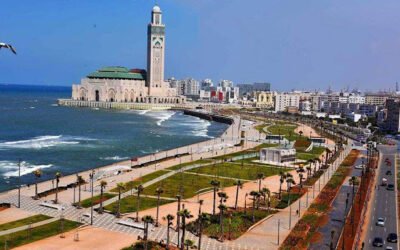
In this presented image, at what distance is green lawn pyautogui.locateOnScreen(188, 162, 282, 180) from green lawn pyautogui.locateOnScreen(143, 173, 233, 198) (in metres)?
3.98

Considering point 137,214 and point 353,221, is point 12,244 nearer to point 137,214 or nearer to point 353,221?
point 137,214

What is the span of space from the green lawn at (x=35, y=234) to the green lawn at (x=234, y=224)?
11475 millimetres

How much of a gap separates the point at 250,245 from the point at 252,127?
121913mm

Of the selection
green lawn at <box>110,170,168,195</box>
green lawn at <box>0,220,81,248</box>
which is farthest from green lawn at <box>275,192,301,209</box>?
green lawn at <box>0,220,81,248</box>

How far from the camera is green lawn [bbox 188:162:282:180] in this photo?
77.6 m

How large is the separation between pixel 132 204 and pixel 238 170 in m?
28.4

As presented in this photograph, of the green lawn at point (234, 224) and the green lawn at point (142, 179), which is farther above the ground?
the green lawn at point (142, 179)

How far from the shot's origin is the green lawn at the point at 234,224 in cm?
4801

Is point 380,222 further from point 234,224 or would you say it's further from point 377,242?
point 234,224

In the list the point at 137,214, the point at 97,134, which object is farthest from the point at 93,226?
the point at 97,134

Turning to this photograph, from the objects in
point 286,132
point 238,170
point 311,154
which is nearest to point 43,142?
point 238,170

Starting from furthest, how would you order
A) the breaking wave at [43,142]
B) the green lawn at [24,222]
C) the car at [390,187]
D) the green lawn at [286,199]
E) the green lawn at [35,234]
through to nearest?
the breaking wave at [43,142] < the car at [390,187] < the green lawn at [286,199] < the green lawn at [24,222] < the green lawn at [35,234]

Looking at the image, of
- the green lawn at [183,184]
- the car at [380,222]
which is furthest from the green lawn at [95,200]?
the car at [380,222]

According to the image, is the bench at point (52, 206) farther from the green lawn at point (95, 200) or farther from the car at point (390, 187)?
the car at point (390, 187)
